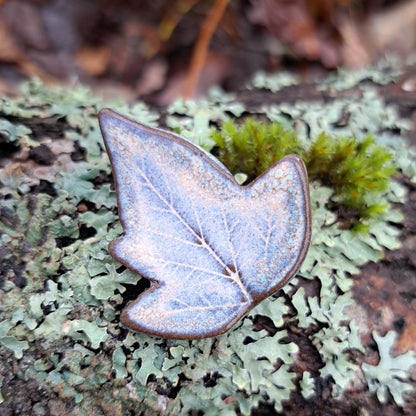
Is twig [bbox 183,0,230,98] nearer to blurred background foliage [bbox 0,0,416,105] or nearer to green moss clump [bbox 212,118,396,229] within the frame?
blurred background foliage [bbox 0,0,416,105]

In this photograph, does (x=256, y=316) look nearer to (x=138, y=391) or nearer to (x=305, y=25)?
(x=138, y=391)

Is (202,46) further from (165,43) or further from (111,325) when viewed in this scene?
(111,325)

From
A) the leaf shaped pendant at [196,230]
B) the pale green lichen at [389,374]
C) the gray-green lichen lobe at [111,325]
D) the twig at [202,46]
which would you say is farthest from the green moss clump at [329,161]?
the twig at [202,46]

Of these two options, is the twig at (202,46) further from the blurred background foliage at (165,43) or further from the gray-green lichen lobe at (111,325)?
the gray-green lichen lobe at (111,325)

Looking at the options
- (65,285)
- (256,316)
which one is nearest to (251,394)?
(256,316)

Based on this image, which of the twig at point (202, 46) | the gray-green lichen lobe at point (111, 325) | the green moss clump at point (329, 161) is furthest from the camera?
the twig at point (202, 46)

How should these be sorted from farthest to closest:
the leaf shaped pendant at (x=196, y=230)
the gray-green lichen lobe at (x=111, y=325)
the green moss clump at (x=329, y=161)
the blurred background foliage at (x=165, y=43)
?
the blurred background foliage at (x=165, y=43), the green moss clump at (x=329, y=161), the gray-green lichen lobe at (x=111, y=325), the leaf shaped pendant at (x=196, y=230)
